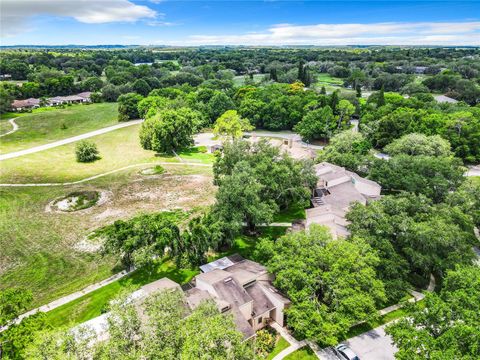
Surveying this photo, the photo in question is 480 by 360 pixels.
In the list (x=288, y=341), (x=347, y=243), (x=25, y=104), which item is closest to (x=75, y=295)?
(x=288, y=341)

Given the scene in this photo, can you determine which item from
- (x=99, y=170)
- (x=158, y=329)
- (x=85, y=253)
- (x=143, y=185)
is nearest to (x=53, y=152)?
(x=99, y=170)

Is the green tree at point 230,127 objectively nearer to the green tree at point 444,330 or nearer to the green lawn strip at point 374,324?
the green lawn strip at point 374,324

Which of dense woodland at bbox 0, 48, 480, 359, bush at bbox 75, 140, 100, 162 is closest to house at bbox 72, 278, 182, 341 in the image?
A: dense woodland at bbox 0, 48, 480, 359

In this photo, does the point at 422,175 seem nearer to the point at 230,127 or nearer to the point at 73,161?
the point at 230,127

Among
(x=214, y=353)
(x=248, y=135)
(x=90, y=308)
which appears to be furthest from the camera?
(x=248, y=135)

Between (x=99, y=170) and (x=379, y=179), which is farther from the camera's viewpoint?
(x=99, y=170)

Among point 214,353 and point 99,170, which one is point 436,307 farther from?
point 99,170
